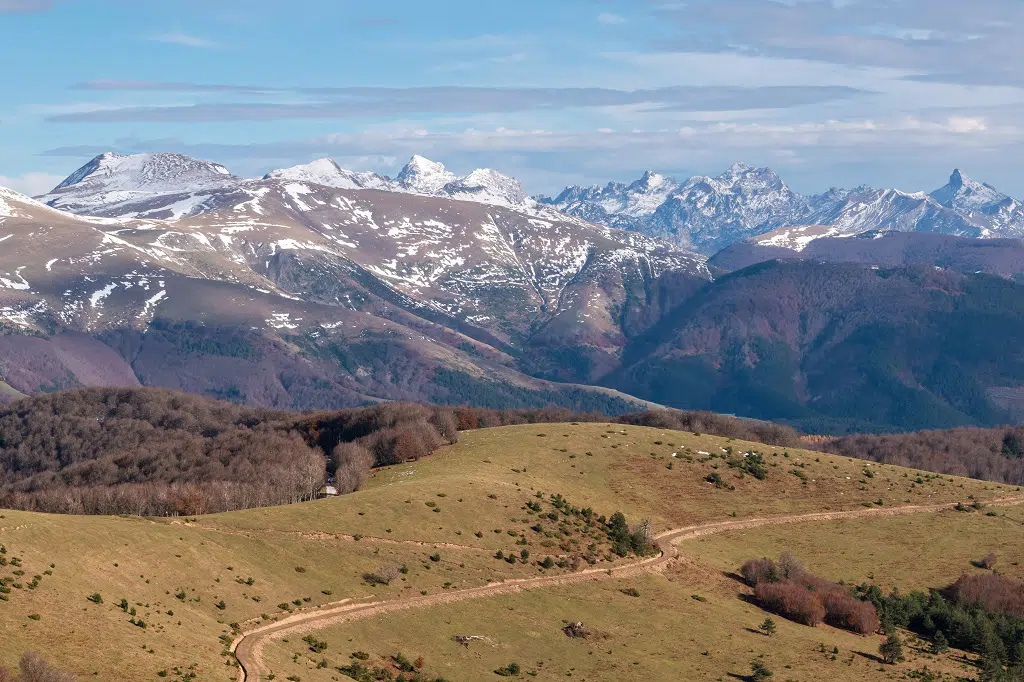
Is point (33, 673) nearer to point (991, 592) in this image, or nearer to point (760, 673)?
point (760, 673)

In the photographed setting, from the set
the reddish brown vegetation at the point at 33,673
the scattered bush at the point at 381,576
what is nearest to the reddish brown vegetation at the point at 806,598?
the scattered bush at the point at 381,576

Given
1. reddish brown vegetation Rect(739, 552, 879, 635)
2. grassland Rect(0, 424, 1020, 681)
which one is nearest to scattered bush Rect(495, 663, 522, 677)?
grassland Rect(0, 424, 1020, 681)

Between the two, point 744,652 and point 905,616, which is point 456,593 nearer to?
point 744,652

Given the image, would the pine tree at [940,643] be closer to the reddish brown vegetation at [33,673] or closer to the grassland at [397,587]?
the grassland at [397,587]

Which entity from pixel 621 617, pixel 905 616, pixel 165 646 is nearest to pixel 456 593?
pixel 621 617

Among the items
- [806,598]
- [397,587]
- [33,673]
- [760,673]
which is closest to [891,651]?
[806,598]

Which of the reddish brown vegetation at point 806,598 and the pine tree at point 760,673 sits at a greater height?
the pine tree at point 760,673
